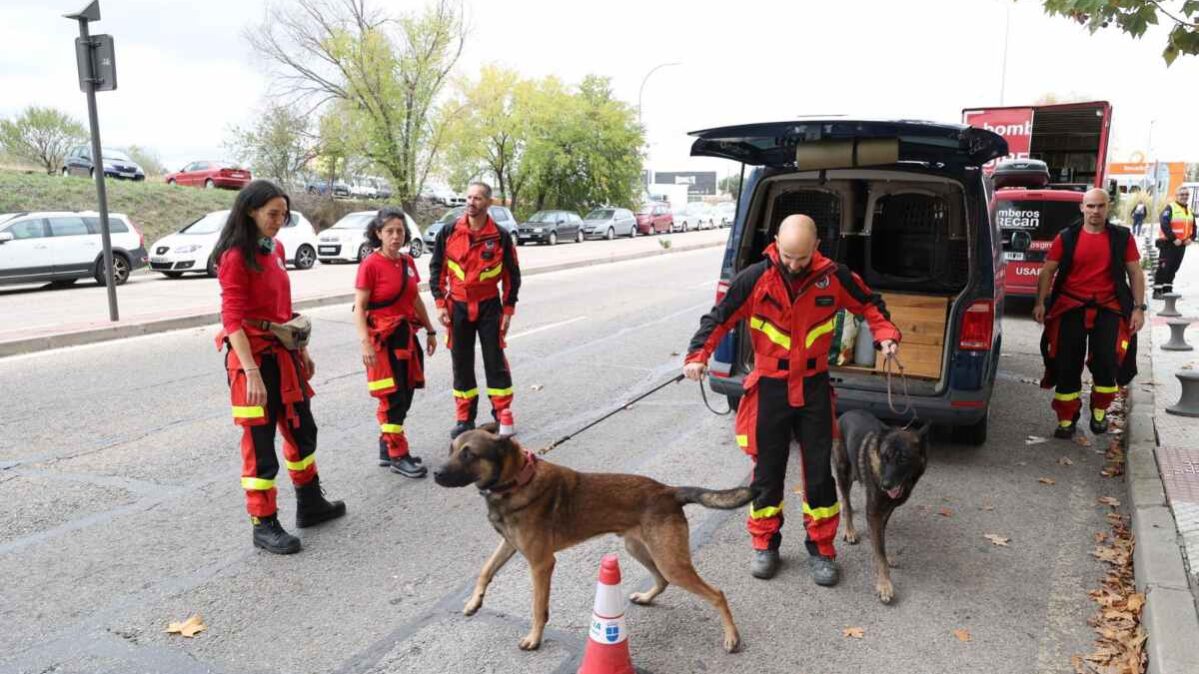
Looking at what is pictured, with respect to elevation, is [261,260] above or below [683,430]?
above

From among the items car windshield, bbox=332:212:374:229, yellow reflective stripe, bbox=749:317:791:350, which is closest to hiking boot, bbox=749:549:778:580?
yellow reflective stripe, bbox=749:317:791:350

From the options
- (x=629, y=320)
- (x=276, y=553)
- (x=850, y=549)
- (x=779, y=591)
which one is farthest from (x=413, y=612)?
(x=629, y=320)

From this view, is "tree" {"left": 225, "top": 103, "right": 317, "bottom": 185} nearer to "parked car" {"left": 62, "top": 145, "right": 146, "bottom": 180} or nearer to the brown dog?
"parked car" {"left": 62, "top": 145, "right": 146, "bottom": 180}

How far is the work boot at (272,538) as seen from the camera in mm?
4148

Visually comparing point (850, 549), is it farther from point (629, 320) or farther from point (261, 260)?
point (629, 320)

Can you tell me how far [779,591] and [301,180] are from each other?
36.2 metres

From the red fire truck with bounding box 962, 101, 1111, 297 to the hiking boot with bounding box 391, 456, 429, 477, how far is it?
364 inches

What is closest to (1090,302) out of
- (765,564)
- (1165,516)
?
(1165,516)

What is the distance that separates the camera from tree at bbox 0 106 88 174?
120ft

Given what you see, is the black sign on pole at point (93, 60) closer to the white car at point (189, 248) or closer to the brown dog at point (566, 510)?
the white car at point (189, 248)

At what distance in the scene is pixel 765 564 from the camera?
3.96 metres

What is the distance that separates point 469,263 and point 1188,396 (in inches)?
232

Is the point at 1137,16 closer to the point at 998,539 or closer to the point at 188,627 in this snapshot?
the point at 998,539

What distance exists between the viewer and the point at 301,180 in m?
36.0
